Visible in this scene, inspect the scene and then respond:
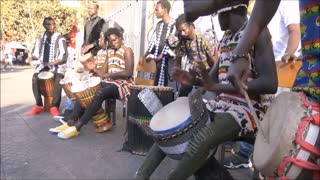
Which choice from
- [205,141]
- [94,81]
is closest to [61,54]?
[94,81]

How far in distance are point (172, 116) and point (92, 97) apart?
3.29m

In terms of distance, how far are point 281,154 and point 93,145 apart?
404cm

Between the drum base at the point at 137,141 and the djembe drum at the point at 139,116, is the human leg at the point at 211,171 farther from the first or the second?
the drum base at the point at 137,141

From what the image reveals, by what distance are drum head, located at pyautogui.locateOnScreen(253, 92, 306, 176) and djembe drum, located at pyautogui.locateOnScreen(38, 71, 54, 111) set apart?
660 centimetres

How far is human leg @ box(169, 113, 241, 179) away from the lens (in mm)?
2357

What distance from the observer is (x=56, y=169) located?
13.6 ft

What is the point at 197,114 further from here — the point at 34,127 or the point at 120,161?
the point at 34,127

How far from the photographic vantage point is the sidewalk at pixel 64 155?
398cm

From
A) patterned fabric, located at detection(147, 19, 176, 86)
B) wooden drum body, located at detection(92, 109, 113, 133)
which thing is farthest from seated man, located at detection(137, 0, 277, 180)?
wooden drum body, located at detection(92, 109, 113, 133)

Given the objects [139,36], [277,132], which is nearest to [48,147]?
[277,132]

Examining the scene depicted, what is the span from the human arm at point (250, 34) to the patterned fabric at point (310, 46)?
0.13 m

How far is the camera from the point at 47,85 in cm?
769

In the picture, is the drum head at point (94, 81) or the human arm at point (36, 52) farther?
the human arm at point (36, 52)

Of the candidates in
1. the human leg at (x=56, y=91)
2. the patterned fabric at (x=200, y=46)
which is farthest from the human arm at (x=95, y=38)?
the patterned fabric at (x=200, y=46)
